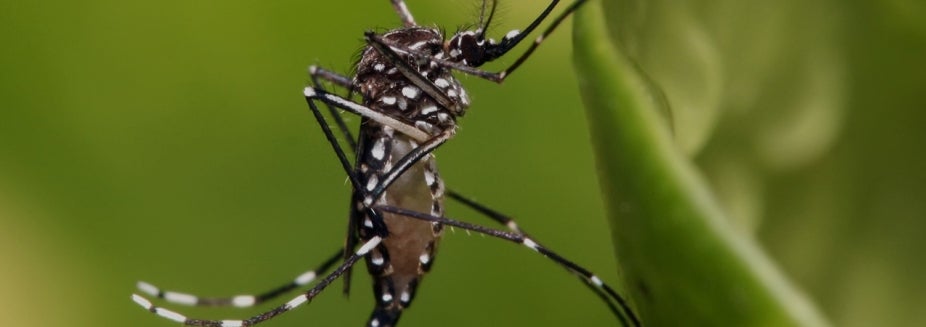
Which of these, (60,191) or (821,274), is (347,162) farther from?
(821,274)

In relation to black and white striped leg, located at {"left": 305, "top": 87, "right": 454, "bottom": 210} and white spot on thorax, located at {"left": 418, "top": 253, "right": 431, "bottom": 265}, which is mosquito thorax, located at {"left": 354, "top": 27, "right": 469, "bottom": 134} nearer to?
black and white striped leg, located at {"left": 305, "top": 87, "right": 454, "bottom": 210}

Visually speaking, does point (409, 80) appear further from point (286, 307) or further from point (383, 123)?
point (286, 307)

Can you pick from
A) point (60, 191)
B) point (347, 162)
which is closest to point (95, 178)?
point (60, 191)

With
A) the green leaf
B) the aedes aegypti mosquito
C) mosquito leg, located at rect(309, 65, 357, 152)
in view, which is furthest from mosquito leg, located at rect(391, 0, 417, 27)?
the green leaf

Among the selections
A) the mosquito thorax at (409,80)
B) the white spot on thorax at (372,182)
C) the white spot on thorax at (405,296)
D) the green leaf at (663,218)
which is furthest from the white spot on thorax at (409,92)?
the green leaf at (663,218)

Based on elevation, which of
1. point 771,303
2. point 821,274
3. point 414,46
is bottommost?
point 771,303

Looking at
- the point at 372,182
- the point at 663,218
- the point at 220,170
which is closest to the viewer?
the point at 663,218

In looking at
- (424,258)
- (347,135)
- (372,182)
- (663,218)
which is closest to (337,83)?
(347,135)
